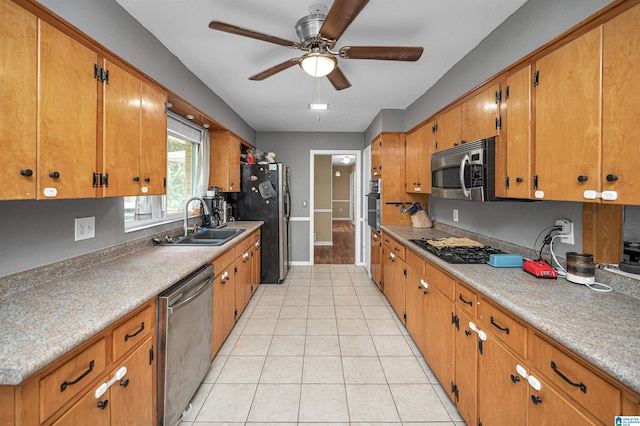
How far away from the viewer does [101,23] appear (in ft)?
5.18

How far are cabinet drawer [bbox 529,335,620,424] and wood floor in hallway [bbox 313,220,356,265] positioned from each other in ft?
15.0

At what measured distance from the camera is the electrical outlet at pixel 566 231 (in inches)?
64.5

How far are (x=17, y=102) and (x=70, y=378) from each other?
101 cm

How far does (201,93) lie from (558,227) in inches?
124

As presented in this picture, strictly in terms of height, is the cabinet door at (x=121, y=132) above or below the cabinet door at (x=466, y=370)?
above

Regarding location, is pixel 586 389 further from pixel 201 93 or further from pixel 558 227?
pixel 201 93

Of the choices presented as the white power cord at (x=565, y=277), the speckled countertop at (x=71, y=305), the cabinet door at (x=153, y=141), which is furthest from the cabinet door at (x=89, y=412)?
the white power cord at (x=565, y=277)

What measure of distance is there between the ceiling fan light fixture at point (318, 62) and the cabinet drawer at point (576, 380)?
179 centimetres

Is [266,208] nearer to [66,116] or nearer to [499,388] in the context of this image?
[66,116]

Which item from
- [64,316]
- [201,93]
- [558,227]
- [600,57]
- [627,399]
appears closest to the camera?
[627,399]

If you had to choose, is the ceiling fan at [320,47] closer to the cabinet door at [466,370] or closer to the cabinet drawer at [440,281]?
the cabinet drawer at [440,281]

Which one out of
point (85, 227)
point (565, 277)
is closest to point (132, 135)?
point (85, 227)

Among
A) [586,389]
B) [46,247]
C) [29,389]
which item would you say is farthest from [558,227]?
[46,247]

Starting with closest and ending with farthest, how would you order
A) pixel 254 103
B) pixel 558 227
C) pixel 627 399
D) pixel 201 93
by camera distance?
1. pixel 627 399
2. pixel 558 227
3. pixel 201 93
4. pixel 254 103
